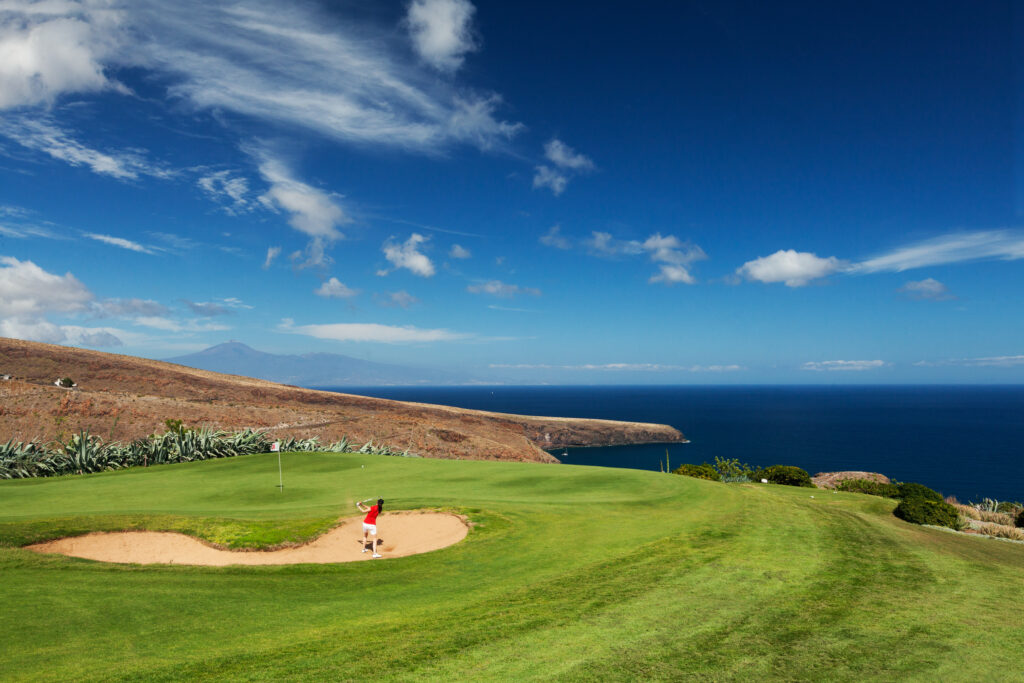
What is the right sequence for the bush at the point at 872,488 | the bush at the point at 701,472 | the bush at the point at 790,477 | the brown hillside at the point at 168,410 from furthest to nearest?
the brown hillside at the point at 168,410
the bush at the point at 701,472
the bush at the point at 790,477
the bush at the point at 872,488

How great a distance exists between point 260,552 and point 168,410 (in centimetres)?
3814

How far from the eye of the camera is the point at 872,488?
21.9 metres

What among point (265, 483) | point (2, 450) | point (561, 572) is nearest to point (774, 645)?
point (561, 572)

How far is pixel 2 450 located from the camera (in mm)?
22562

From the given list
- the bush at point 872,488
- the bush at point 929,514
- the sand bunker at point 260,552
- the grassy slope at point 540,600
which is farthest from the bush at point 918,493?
the sand bunker at point 260,552

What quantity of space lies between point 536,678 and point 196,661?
13.4ft

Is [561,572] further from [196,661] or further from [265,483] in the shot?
[265,483]

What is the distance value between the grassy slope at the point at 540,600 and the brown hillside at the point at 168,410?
26809 mm

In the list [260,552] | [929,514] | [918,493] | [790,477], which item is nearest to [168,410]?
[260,552]

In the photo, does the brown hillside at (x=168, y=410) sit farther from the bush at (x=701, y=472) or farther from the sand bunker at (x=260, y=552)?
the sand bunker at (x=260, y=552)

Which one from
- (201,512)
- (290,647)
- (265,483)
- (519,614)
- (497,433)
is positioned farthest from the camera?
(497,433)

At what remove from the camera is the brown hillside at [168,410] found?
3756cm

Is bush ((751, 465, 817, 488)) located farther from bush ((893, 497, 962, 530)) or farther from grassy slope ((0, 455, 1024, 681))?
grassy slope ((0, 455, 1024, 681))

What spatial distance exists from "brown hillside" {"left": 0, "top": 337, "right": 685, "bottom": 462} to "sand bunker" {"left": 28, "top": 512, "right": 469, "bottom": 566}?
90.2ft
